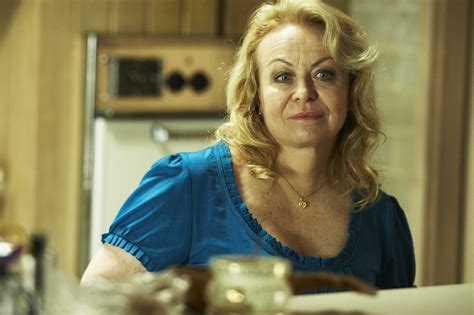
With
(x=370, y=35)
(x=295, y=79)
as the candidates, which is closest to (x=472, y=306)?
(x=295, y=79)

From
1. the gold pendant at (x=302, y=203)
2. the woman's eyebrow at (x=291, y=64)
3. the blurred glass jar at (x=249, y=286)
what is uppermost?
the woman's eyebrow at (x=291, y=64)

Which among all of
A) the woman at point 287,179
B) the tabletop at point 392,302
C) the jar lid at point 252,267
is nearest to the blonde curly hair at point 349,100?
the woman at point 287,179

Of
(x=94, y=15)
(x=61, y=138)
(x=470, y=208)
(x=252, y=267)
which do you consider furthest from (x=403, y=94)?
(x=252, y=267)

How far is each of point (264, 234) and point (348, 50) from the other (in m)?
0.52

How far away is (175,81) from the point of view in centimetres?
345

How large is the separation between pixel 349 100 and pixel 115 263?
29.5 inches

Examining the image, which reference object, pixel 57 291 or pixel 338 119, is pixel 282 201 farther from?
pixel 57 291

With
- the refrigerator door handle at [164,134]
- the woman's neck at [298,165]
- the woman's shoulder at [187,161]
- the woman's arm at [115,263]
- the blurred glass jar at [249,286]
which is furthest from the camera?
the refrigerator door handle at [164,134]

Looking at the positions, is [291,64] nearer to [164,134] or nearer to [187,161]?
[187,161]

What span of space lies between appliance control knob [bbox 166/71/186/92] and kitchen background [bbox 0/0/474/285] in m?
0.17

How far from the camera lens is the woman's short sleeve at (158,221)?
75.5 inches

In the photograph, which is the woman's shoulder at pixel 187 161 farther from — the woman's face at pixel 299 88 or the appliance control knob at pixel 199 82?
the appliance control knob at pixel 199 82

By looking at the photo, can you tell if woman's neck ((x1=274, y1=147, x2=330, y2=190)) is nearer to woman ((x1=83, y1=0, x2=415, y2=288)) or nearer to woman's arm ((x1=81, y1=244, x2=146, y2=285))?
woman ((x1=83, y1=0, x2=415, y2=288))

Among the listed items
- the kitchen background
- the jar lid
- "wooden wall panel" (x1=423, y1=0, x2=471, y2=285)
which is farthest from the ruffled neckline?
"wooden wall panel" (x1=423, y1=0, x2=471, y2=285)
